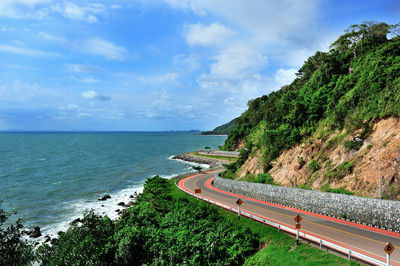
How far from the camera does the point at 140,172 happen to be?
83.8 metres

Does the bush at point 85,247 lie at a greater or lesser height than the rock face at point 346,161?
lesser

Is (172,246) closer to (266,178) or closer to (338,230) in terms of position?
(338,230)

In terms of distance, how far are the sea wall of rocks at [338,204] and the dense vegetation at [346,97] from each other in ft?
21.3

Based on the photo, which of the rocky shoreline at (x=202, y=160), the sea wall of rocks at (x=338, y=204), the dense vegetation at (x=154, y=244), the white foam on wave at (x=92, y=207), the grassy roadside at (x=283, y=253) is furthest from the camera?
the rocky shoreline at (x=202, y=160)

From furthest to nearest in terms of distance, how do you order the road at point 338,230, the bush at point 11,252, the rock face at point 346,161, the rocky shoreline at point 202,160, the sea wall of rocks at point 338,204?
the rocky shoreline at point 202,160
the rock face at point 346,161
the sea wall of rocks at point 338,204
the road at point 338,230
the bush at point 11,252

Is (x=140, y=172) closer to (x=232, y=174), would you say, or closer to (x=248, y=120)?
(x=232, y=174)

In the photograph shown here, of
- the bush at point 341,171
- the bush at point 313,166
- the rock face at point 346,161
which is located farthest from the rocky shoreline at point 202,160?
the bush at point 341,171

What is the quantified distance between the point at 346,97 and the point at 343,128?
19.4 ft

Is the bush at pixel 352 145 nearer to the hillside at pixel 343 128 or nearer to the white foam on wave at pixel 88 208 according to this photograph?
the hillside at pixel 343 128

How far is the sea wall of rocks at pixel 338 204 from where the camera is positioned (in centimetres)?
2307

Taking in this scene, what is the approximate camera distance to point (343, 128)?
1427 inches

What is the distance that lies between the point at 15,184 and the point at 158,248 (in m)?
60.2

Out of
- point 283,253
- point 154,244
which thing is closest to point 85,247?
point 154,244

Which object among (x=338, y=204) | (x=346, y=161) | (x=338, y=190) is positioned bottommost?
(x=338, y=204)
